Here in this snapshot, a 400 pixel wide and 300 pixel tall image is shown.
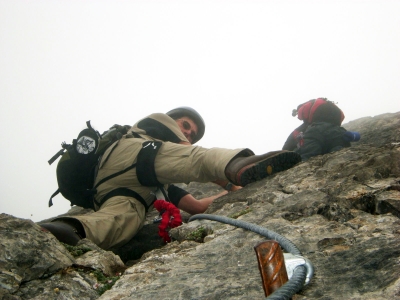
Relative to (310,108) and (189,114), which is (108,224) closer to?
(189,114)

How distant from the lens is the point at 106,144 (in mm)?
5500

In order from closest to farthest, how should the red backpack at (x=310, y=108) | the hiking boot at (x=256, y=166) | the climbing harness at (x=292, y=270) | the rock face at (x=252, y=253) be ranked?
the climbing harness at (x=292, y=270), the rock face at (x=252, y=253), the hiking boot at (x=256, y=166), the red backpack at (x=310, y=108)

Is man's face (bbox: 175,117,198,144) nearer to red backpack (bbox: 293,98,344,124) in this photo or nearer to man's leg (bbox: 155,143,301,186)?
man's leg (bbox: 155,143,301,186)

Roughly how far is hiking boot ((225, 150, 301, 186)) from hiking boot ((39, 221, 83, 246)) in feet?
6.11

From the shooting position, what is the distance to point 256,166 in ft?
14.0

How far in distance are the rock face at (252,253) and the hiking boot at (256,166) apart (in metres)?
0.59

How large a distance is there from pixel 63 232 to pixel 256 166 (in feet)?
7.35

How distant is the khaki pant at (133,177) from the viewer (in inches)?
159

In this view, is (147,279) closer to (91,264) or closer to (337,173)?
(91,264)

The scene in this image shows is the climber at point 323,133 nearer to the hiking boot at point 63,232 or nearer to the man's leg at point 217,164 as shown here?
the man's leg at point 217,164

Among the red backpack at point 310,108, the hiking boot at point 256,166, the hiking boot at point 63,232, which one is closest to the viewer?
the hiking boot at point 63,232

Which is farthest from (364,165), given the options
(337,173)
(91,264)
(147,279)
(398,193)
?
(91,264)

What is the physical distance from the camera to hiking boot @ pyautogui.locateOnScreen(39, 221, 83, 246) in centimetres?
329

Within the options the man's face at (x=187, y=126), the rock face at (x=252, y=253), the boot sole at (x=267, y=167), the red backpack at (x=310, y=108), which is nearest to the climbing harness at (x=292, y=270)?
the rock face at (x=252, y=253)
